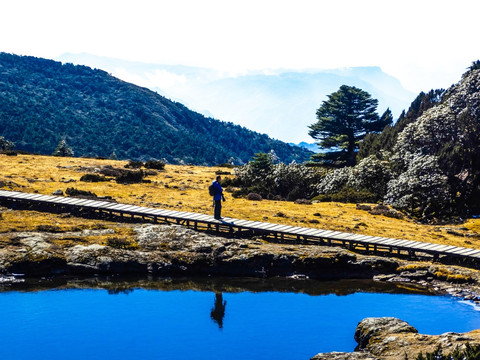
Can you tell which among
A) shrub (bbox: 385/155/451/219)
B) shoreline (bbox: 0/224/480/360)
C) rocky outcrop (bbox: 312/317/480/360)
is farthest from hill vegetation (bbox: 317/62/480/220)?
rocky outcrop (bbox: 312/317/480/360)

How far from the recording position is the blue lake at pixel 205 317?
1888cm

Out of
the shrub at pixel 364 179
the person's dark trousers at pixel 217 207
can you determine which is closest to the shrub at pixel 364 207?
the shrub at pixel 364 179

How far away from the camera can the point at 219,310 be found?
23.4 meters

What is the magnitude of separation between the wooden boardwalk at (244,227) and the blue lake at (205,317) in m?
4.53

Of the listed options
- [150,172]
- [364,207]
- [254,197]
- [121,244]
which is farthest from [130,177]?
[121,244]

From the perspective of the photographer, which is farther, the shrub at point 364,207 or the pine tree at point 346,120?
the pine tree at point 346,120

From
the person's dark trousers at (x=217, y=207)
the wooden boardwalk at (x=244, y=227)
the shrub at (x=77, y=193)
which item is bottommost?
the wooden boardwalk at (x=244, y=227)

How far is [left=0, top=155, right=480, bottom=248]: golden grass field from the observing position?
34.1 metres

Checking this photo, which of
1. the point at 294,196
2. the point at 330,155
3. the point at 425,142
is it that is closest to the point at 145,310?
the point at 294,196

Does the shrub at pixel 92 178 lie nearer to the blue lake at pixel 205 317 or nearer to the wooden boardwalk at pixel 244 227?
the wooden boardwalk at pixel 244 227

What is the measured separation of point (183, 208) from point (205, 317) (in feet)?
58.8

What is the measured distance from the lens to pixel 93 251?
28234mm

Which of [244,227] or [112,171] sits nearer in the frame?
[244,227]

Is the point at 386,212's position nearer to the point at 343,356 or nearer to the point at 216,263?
the point at 216,263
